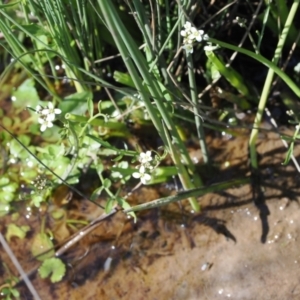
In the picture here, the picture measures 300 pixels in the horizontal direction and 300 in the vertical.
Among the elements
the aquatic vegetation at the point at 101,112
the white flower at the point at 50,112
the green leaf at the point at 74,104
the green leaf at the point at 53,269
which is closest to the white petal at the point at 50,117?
the white flower at the point at 50,112

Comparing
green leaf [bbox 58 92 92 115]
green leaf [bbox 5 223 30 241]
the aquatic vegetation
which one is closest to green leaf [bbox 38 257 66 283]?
the aquatic vegetation

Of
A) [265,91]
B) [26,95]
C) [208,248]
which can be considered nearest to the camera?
[265,91]

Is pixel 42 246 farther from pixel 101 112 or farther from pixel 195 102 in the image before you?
pixel 195 102

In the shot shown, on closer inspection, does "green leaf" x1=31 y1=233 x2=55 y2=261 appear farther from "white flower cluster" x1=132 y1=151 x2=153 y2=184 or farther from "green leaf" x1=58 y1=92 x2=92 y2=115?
"white flower cluster" x1=132 y1=151 x2=153 y2=184

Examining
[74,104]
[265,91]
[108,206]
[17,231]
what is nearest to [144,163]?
[108,206]

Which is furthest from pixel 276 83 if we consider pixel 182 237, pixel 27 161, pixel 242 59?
pixel 27 161

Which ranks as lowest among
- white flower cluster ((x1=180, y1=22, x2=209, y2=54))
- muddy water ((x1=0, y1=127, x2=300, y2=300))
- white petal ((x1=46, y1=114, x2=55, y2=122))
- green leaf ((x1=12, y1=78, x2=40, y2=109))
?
muddy water ((x1=0, y1=127, x2=300, y2=300))

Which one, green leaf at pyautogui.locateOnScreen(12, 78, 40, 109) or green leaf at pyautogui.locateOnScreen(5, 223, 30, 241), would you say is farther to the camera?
green leaf at pyautogui.locateOnScreen(12, 78, 40, 109)
